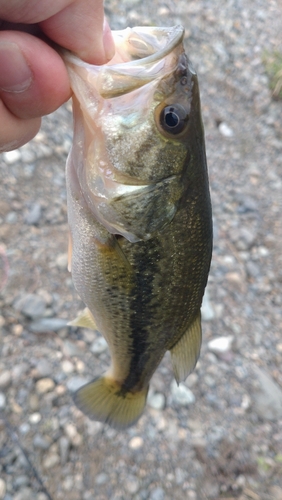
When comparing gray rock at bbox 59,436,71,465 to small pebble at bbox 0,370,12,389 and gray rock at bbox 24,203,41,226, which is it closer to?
small pebble at bbox 0,370,12,389

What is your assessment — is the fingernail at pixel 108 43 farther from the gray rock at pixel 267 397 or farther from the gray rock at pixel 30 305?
the gray rock at pixel 267 397

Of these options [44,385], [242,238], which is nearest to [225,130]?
[242,238]

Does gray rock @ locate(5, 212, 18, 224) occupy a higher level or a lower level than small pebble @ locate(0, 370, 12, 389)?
higher

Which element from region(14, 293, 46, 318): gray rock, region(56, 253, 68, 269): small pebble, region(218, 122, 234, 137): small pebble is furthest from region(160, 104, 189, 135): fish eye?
region(218, 122, 234, 137): small pebble

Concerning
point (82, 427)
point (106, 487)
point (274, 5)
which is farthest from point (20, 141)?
point (274, 5)

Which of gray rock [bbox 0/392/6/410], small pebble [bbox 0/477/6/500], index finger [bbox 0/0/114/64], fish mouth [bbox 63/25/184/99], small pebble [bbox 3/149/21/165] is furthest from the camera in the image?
small pebble [bbox 3/149/21/165]

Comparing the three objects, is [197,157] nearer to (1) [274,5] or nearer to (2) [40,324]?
(2) [40,324]

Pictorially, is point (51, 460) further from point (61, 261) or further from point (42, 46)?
point (42, 46)
